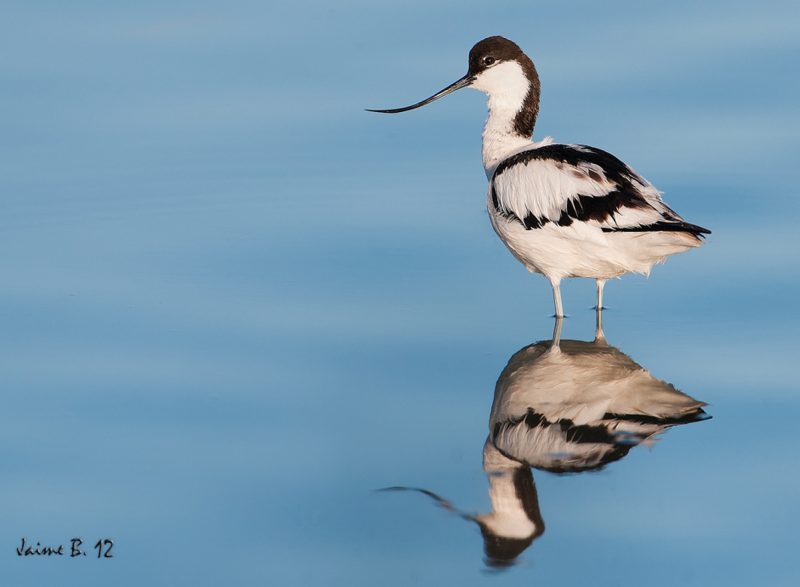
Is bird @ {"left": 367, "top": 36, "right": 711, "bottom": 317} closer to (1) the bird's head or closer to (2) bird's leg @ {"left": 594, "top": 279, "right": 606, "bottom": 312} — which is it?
(2) bird's leg @ {"left": 594, "top": 279, "right": 606, "bottom": 312}

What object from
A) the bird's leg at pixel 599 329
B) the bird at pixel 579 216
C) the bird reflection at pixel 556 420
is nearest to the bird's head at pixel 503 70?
the bird at pixel 579 216

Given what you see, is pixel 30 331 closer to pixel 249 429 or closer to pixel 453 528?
pixel 249 429

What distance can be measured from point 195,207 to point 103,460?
4248 millimetres

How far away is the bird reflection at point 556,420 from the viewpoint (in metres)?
6.35

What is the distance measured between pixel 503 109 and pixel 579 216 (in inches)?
63.3

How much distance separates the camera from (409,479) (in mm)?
6762

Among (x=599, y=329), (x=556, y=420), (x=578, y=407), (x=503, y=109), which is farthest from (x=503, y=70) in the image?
(x=556, y=420)

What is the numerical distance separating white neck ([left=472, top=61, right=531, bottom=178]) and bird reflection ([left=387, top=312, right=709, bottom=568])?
1841 millimetres

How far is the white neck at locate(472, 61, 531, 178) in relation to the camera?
395 inches

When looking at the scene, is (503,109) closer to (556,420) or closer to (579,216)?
(579,216)

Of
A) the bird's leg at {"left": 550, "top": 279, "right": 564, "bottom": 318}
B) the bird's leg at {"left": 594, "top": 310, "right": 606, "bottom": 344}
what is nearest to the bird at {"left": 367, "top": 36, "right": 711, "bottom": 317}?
the bird's leg at {"left": 550, "top": 279, "right": 564, "bottom": 318}

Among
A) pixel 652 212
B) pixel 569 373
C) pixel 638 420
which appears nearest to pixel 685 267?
pixel 652 212

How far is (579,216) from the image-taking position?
886 centimetres

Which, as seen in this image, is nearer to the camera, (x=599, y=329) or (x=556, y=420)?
(x=556, y=420)
